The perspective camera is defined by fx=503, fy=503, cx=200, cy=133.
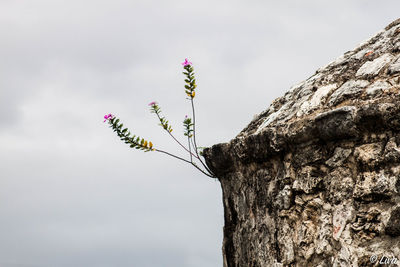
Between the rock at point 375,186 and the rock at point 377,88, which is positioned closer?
the rock at point 375,186

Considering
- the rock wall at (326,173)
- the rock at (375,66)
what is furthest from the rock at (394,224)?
the rock at (375,66)

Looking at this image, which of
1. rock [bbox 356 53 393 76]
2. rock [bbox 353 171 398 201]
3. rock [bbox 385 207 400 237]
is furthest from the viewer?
rock [bbox 356 53 393 76]

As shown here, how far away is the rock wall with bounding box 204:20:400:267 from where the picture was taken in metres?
4.21

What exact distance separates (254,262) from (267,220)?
0.52 m

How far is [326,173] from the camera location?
4.66m

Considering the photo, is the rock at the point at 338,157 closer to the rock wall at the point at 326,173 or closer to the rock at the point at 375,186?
the rock wall at the point at 326,173

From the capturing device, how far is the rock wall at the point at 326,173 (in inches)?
166

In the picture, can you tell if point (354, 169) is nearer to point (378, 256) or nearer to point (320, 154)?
point (320, 154)

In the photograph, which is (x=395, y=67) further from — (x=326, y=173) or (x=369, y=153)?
(x=326, y=173)

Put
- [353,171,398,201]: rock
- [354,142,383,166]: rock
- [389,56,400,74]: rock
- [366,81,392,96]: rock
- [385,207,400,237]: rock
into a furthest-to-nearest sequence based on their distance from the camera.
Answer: [389,56,400,74]: rock, [366,81,392,96]: rock, [354,142,383,166]: rock, [353,171,398,201]: rock, [385,207,400,237]: rock

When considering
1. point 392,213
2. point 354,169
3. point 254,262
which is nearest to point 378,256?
point 392,213

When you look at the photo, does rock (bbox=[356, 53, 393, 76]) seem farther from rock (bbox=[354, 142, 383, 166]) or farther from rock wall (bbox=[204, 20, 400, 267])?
rock (bbox=[354, 142, 383, 166])

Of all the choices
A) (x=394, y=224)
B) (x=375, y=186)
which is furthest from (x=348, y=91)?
(x=394, y=224)

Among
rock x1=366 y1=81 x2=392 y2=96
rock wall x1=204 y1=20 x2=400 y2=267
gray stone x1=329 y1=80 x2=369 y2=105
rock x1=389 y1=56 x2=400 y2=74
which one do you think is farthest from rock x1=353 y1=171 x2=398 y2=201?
rock x1=389 y1=56 x2=400 y2=74
